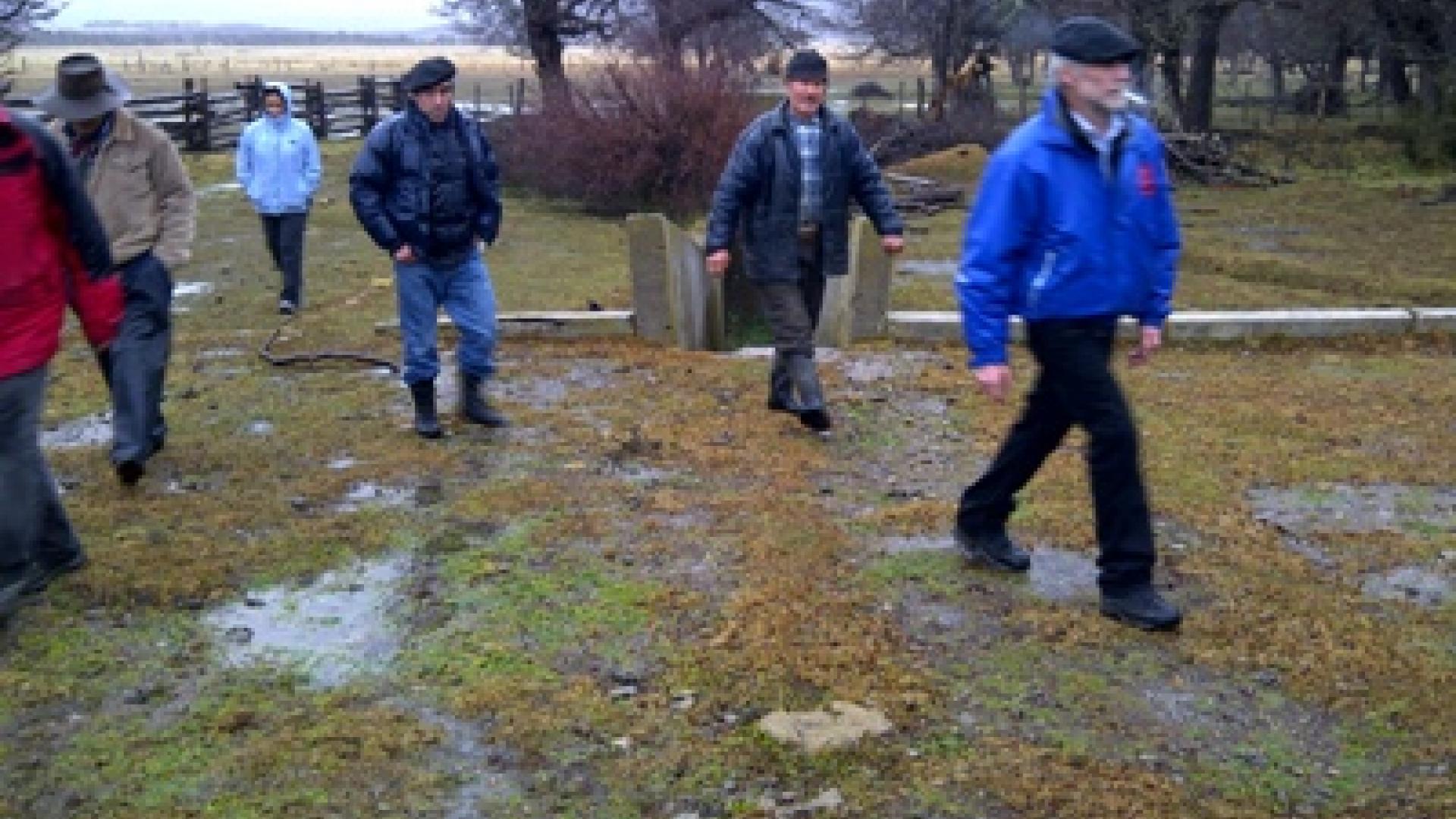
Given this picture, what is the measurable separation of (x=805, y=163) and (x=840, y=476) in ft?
4.69

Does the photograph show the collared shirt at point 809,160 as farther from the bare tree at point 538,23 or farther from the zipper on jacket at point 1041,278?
the bare tree at point 538,23

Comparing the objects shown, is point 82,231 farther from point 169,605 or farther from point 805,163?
point 805,163

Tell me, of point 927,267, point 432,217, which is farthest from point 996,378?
point 927,267

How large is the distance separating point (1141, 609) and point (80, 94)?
14.7ft

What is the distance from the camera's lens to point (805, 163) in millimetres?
6688

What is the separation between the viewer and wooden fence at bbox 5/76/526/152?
2894 cm

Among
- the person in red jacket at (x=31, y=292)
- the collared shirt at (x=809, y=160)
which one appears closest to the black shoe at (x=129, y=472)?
the person in red jacket at (x=31, y=292)

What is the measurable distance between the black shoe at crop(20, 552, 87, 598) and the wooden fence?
19999mm

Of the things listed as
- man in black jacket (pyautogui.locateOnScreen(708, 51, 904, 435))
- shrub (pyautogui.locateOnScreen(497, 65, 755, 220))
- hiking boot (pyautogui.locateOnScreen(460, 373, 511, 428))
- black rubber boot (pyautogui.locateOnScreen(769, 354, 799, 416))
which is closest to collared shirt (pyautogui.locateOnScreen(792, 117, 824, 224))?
man in black jacket (pyautogui.locateOnScreen(708, 51, 904, 435))

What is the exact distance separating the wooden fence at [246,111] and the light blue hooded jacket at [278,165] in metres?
13.8

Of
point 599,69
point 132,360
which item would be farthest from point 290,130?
point 599,69

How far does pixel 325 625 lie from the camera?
4.77 m

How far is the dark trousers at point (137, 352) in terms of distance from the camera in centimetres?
621

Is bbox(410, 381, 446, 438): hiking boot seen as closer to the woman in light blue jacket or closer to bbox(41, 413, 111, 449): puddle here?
bbox(41, 413, 111, 449): puddle
